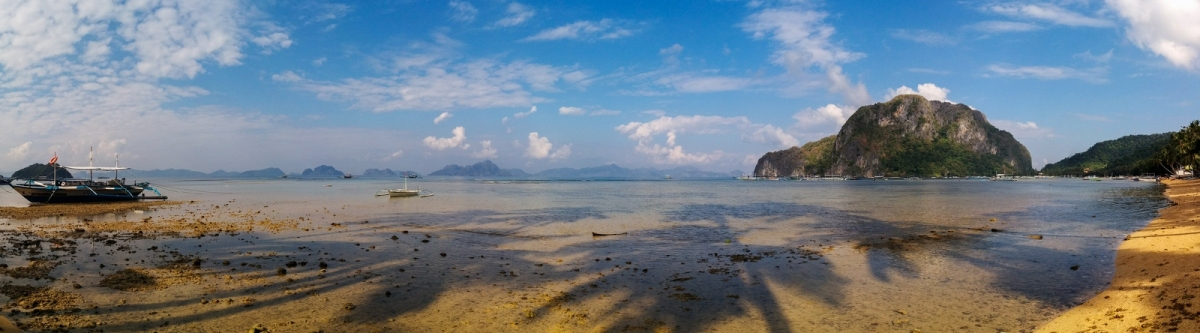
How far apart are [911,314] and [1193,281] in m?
6.24

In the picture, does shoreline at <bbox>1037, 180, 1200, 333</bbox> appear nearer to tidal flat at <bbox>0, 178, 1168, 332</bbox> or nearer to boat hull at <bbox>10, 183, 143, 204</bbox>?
tidal flat at <bbox>0, 178, 1168, 332</bbox>

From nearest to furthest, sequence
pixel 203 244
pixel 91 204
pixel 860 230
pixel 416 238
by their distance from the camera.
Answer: pixel 203 244
pixel 416 238
pixel 860 230
pixel 91 204

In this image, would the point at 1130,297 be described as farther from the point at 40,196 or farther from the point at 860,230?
the point at 40,196

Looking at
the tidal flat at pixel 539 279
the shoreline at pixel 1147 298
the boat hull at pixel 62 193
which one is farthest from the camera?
the boat hull at pixel 62 193

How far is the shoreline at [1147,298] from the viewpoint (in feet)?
29.5

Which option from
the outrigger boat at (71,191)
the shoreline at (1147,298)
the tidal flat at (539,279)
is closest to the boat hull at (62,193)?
the outrigger boat at (71,191)

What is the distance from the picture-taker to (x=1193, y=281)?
1131cm

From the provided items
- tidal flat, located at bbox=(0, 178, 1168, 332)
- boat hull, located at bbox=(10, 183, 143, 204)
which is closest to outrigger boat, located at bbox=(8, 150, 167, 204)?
boat hull, located at bbox=(10, 183, 143, 204)

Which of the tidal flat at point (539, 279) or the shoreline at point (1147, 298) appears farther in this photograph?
the tidal flat at point (539, 279)

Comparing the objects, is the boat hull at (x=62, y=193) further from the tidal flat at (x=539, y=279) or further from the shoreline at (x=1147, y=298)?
the shoreline at (x=1147, y=298)

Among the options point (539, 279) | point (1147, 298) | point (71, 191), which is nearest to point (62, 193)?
point (71, 191)

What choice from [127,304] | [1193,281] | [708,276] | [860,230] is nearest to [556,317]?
[708,276]

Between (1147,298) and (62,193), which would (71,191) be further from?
(1147,298)

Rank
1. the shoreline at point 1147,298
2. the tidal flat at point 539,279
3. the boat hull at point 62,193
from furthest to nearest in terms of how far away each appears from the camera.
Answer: the boat hull at point 62,193 < the tidal flat at point 539,279 < the shoreline at point 1147,298
